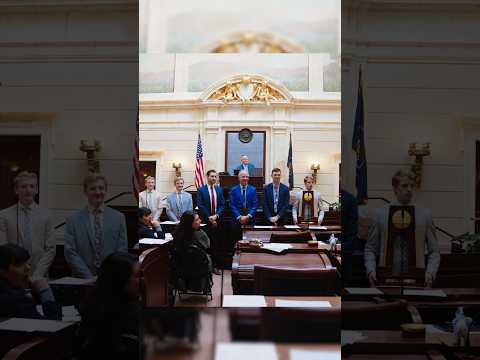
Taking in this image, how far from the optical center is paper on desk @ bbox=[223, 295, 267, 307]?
2.36m

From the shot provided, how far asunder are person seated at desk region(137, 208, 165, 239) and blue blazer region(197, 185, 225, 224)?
0.18 metres

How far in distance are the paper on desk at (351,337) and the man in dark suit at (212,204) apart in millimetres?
549

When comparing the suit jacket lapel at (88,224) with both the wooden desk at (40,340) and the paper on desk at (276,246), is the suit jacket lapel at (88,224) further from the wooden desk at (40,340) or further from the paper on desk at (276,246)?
the paper on desk at (276,246)

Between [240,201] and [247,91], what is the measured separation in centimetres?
44

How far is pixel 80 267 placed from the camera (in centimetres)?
233

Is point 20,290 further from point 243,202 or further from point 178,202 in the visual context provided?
point 243,202

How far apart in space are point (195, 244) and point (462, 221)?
3.38 ft

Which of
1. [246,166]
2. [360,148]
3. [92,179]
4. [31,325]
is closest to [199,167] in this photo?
[246,166]

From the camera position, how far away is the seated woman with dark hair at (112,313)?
2.19m

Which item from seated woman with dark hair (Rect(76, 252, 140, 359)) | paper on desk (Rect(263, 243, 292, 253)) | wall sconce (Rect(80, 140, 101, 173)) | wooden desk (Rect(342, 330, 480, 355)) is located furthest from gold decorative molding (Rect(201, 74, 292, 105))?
wooden desk (Rect(342, 330, 480, 355))

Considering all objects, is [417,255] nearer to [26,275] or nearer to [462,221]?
[462,221]

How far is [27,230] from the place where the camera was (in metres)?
2.30

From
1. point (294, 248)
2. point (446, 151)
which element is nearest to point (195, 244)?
point (294, 248)

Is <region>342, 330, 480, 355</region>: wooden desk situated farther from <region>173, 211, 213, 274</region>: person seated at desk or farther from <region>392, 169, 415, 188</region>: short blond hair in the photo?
<region>173, 211, 213, 274</region>: person seated at desk
